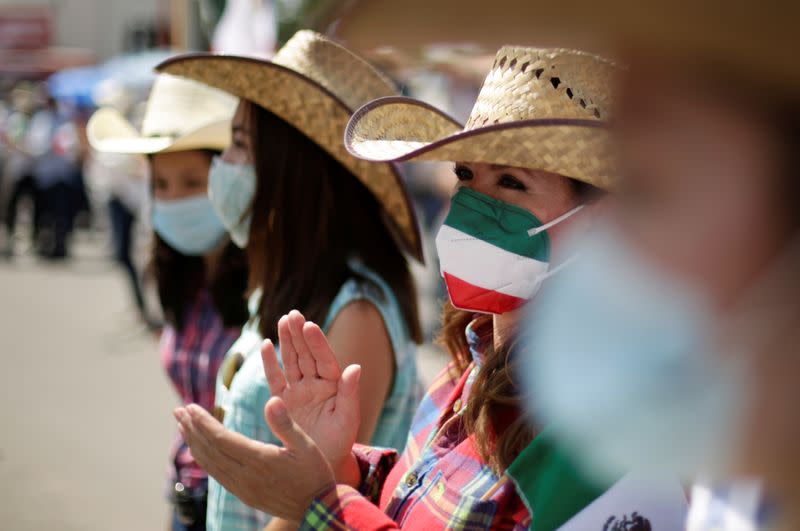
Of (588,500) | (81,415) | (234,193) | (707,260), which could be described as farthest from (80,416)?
(707,260)

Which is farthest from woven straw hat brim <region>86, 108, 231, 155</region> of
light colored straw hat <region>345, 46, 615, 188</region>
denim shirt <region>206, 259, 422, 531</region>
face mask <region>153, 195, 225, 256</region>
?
light colored straw hat <region>345, 46, 615, 188</region>

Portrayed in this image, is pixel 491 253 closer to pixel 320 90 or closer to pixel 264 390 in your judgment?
pixel 264 390

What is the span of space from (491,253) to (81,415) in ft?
16.5

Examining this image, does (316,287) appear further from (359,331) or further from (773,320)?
(773,320)

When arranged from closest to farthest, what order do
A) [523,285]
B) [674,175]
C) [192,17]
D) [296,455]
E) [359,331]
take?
[674,175], [296,455], [523,285], [359,331], [192,17]

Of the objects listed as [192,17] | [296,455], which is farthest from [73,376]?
[296,455]

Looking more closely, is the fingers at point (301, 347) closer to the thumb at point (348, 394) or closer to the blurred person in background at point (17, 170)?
the thumb at point (348, 394)

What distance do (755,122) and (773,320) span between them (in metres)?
0.12

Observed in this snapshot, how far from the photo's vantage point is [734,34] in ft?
1.31

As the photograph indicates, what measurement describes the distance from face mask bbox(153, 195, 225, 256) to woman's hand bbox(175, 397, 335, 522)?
154 cm

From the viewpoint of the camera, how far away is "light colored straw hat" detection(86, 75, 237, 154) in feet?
9.69

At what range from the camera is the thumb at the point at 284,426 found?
134 cm

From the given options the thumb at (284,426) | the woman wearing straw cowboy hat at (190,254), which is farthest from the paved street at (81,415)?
the thumb at (284,426)

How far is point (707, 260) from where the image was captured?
1.78ft
